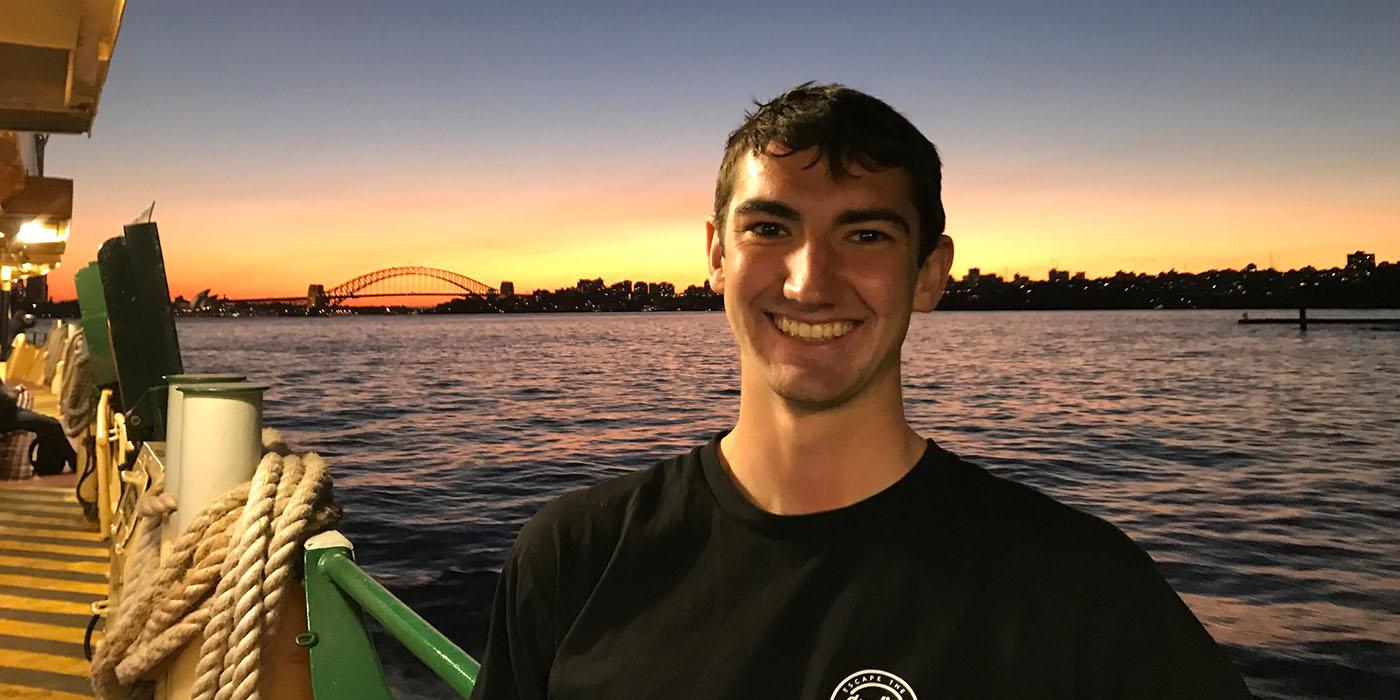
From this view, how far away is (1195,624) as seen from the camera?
1.37 m

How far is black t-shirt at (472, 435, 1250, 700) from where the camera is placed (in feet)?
4.66

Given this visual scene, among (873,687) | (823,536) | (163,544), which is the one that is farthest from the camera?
(163,544)

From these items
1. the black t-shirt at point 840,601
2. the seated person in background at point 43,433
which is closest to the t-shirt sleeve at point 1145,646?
the black t-shirt at point 840,601

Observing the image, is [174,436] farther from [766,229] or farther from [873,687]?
[873,687]

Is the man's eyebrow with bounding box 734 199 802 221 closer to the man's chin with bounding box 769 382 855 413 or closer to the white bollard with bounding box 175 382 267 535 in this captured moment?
the man's chin with bounding box 769 382 855 413

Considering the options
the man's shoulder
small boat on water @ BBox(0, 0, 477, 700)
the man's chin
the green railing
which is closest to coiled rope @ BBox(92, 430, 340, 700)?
small boat on water @ BBox(0, 0, 477, 700)

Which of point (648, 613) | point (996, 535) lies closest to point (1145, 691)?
point (996, 535)

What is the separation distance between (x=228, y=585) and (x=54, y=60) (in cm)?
440

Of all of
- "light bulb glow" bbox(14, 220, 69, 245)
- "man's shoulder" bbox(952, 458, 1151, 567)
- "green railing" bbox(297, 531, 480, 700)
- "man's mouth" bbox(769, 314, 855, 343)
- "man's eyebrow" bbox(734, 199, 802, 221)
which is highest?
"light bulb glow" bbox(14, 220, 69, 245)

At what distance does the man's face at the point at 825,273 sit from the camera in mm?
1723

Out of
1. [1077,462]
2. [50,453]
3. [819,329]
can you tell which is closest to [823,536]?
Answer: [819,329]

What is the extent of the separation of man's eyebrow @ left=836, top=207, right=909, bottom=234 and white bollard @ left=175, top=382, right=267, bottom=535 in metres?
2.33

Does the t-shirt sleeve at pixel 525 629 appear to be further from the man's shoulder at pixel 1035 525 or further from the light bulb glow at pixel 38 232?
the light bulb glow at pixel 38 232

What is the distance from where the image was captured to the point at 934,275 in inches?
73.4
